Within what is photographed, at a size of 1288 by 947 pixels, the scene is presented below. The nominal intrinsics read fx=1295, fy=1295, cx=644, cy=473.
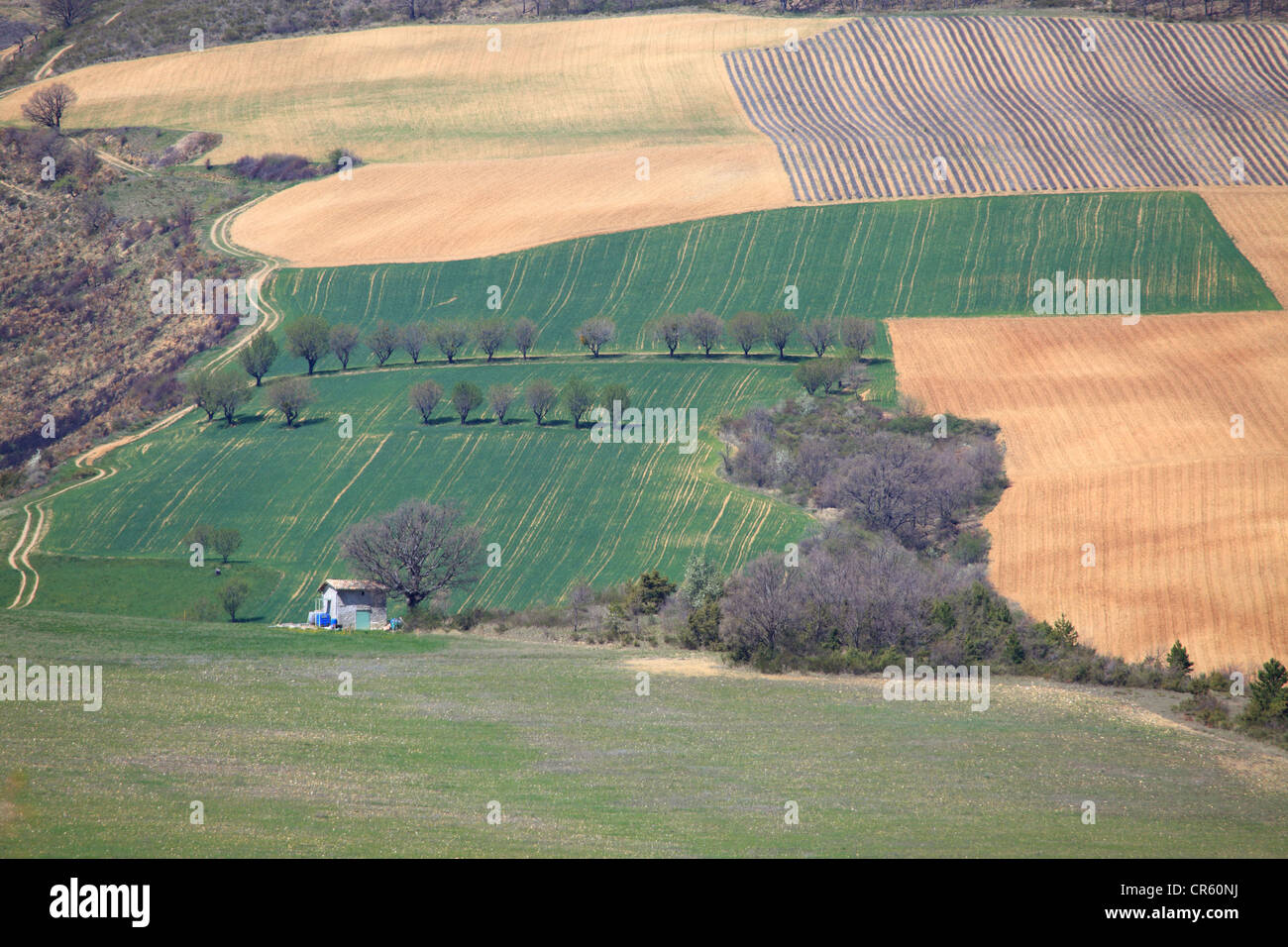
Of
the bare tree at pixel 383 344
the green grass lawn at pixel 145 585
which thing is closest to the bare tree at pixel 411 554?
the green grass lawn at pixel 145 585

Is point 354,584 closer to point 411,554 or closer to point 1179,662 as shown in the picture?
point 411,554

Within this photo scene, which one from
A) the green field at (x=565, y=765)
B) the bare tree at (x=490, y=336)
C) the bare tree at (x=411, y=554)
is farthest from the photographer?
the bare tree at (x=490, y=336)

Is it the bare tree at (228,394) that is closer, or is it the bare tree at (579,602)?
the bare tree at (579,602)

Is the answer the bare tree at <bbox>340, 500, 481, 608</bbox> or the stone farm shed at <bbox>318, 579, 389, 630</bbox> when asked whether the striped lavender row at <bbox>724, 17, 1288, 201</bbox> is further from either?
the stone farm shed at <bbox>318, 579, 389, 630</bbox>

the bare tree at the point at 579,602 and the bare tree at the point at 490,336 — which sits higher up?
the bare tree at the point at 490,336

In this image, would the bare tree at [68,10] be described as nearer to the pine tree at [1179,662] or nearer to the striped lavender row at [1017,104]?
the striped lavender row at [1017,104]

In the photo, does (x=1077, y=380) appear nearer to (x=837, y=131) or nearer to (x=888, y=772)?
(x=837, y=131)
